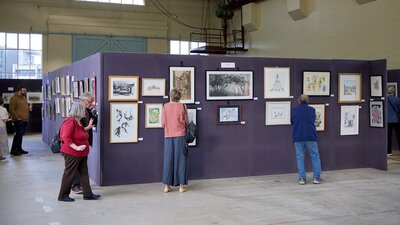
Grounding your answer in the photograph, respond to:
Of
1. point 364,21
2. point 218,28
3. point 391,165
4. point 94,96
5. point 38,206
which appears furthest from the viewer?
point 218,28

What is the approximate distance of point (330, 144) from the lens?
9.70 meters

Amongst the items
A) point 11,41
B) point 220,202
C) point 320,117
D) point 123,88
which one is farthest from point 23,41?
point 220,202

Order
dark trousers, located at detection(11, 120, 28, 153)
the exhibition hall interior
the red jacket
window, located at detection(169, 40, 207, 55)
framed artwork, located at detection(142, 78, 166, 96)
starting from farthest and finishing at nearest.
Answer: window, located at detection(169, 40, 207, 55) → dark trousers, located at detection(11, 120, 28, 153) → framed artwork, located at detection(142, 78, 166, 96) → the red jacket → the exhibition hall interior

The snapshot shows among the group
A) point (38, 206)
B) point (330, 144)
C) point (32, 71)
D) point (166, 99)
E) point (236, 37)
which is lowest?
point (38, 206)

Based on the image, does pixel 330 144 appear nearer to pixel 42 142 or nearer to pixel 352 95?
pixel 352 95

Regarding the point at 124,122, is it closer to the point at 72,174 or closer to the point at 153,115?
the point at 153,115

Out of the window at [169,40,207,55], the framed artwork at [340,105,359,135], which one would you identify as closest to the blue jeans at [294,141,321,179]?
the framed artwork at [340,105,359,135]

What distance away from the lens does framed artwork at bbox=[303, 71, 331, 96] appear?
947 cm

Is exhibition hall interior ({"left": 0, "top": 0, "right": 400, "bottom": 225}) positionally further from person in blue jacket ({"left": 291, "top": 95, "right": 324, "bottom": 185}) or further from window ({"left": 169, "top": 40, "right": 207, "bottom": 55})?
window ({"left": 169, "top": 40, "right": 207, "bottom": 55})

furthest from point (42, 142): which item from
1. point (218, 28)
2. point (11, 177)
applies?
point (218, 28)

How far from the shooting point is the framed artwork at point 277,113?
920cm

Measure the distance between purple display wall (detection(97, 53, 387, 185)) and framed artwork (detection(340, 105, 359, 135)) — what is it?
10 cm

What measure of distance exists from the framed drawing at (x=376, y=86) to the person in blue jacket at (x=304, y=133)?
2.38 metres

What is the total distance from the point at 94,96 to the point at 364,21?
1012 centimetres
